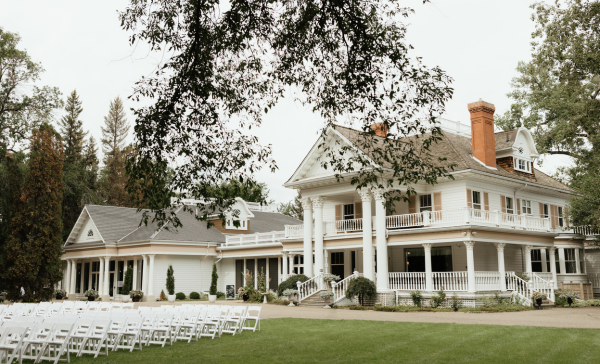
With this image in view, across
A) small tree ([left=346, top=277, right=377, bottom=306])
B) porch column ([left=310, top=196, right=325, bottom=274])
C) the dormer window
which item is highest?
the dormer window

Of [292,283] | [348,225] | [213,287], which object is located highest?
[348,225]

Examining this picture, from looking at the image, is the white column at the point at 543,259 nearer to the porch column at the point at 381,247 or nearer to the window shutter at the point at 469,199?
the window shutter at the point at 469,199

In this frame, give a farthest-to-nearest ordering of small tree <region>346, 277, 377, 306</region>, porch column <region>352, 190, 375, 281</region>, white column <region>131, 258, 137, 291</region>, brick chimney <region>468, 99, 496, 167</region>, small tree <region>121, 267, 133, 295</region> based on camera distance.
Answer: white column <region>131, 258, 137, 291</region> < small tree <region>121, 267, 133, 295</region> < brick chimney <region>468, 99, 496, 167</region> < porch column <region>352, 190, 375, 281</region> < small tree <region>346, 277, 377, 306</region>

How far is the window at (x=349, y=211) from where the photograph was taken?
1304 inches

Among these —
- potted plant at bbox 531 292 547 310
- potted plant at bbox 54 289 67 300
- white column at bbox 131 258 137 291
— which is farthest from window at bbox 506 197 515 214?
potted plant at bbox 54 289 67 300

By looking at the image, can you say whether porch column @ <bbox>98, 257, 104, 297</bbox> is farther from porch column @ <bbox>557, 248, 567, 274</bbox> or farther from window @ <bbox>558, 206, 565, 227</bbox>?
window @ <bbox>558, 206, 565, 227</bbox>

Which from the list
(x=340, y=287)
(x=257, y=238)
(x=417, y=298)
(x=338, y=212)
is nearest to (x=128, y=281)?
(x=257, y=238)

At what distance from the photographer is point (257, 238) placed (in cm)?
3850

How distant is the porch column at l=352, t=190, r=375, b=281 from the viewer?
2848 cm

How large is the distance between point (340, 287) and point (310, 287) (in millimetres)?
1852

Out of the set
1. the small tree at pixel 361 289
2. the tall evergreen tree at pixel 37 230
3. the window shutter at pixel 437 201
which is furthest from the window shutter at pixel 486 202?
the tall evergreen tree at pixel 37 230

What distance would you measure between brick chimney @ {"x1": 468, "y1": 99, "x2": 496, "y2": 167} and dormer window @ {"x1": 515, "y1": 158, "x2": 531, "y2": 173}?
2078 millimetres

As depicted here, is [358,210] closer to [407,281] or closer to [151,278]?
[407,281]

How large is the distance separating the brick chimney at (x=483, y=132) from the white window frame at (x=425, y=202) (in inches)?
150
